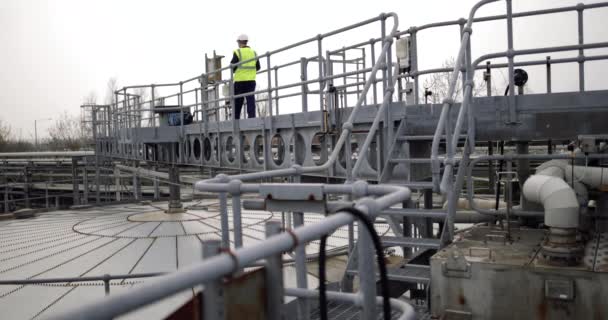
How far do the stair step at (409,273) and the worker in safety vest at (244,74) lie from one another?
640cm

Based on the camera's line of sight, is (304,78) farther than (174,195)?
No

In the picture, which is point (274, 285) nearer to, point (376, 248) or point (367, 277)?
point (376, 248)

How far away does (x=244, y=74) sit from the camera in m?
11.7

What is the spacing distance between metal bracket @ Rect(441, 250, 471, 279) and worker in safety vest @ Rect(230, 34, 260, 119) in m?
7.33

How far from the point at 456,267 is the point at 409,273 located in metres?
0.94

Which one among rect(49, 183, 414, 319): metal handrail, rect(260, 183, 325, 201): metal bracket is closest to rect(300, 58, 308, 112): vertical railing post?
rect(260, 183, 325, 201): metal bracket

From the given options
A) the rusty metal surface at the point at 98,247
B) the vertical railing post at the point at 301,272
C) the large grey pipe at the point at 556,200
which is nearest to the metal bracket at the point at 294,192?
the vertical railing post at the point at 301,272

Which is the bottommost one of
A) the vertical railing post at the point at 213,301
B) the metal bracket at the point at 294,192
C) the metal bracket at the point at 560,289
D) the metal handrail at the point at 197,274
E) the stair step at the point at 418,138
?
the metal bracket at the point at 560,289

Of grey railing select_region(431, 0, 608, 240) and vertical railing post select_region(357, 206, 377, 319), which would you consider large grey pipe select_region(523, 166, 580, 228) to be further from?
vertical railing post select_region(357, 206, 377, 319)

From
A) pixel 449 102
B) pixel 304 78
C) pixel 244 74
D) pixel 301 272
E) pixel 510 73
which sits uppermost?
pixel 244 74

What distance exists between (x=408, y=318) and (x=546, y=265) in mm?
1979

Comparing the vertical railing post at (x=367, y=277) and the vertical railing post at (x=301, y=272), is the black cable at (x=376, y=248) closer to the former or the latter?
the vertical railing post at (x=367, y=277)

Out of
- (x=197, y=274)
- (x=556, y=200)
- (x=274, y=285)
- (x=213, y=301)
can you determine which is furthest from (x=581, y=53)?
(x=197, y=274)

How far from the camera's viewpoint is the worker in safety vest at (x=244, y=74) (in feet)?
37.3
